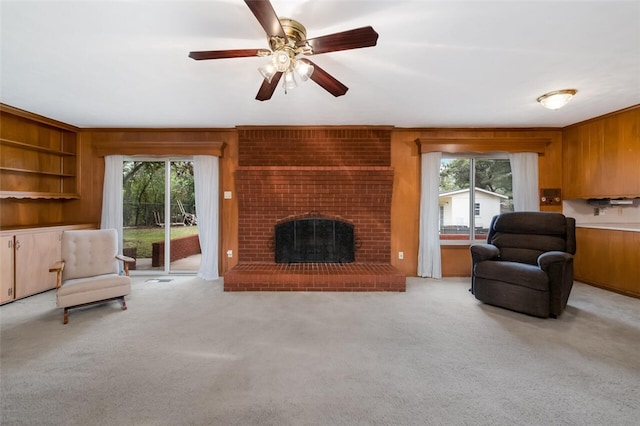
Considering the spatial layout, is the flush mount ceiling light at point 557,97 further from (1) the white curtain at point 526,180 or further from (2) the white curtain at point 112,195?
(2) the white curtain at point 112,195

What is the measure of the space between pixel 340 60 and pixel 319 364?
2424mm

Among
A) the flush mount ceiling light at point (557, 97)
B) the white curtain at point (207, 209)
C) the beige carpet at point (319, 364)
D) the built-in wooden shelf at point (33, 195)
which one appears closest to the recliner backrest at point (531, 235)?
the beige carpet at point (319, 364)

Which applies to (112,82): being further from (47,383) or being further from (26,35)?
(47,383)

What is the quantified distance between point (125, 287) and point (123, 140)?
2618 mm

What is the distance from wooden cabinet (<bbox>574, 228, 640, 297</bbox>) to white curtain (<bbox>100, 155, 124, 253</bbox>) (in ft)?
23.2

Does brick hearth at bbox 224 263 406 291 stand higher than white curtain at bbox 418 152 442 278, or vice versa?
white curtain at bbox 418 152 442 278

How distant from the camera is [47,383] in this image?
168 centimetres

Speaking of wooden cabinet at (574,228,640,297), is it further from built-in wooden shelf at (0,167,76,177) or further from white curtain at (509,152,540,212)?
built-in wooden shelf at (0,167,76,177)

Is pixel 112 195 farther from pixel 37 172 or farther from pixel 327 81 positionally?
pixel 327 81

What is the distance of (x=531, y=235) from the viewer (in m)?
3.21

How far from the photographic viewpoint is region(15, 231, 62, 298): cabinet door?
313cm

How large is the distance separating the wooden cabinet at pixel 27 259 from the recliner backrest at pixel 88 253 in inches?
31.4

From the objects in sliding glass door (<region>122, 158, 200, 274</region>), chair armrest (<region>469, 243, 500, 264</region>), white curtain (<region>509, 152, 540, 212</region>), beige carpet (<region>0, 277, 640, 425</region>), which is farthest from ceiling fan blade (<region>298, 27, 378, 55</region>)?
white curtain (<region>509, 152, 540, 212</region>)

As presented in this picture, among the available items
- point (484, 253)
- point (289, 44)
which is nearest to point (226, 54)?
point (289, 44)
